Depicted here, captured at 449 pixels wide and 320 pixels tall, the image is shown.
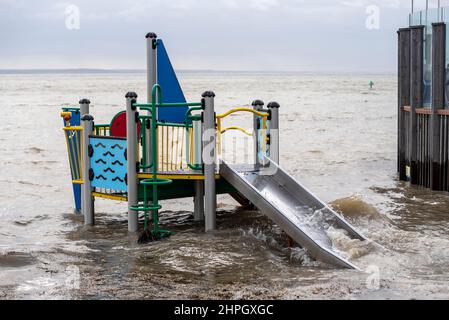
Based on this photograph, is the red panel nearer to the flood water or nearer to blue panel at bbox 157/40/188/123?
blue panel at bbox 157/40/188/123

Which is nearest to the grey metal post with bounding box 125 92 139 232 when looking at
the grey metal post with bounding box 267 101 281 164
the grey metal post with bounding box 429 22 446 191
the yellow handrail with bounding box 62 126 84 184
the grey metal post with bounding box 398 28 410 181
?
the yellow handrail with bounding box 62 126 84 184

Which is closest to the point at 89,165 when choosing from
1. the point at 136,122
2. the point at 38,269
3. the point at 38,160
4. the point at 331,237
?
the point at 136,122

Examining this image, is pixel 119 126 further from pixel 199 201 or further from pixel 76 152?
pixel 199 201

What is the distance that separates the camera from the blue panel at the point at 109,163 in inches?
488

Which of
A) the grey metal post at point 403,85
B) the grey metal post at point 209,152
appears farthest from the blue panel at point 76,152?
the grey metal post at point 403,85

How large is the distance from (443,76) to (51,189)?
9.68 m

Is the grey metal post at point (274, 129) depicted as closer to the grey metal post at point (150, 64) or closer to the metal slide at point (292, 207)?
the metal slide at point (292, 207)

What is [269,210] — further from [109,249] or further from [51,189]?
[51,189]

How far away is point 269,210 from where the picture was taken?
11.2m

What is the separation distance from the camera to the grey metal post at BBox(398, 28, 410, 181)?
17625mm

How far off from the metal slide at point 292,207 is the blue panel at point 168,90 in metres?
1.21

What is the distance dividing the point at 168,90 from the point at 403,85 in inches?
288

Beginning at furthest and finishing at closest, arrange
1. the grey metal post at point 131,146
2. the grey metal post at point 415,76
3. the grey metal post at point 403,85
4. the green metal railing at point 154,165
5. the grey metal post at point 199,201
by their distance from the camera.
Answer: the grey metal post at point 403,85, the grey metal post at point 415,76, the grey metal post at point 199,201, the grey metal post at point 131,146, the green metal railing at point 154,165

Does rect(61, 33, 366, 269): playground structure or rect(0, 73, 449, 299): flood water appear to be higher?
rect(61, 33, 366, 269): playground structure
